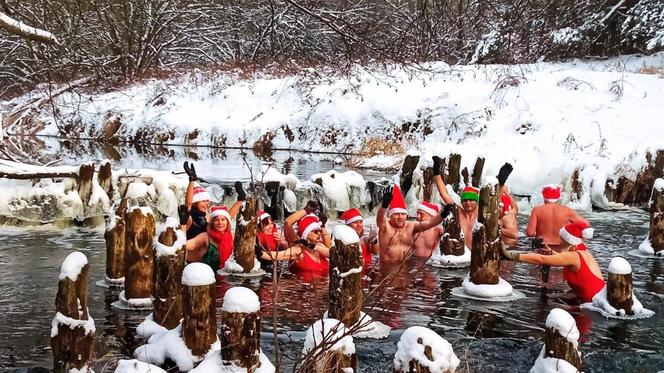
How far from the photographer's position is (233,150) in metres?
23.2

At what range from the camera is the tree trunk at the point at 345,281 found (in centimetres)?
527

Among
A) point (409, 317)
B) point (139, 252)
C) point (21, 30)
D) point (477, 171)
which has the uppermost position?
point (21, 30)

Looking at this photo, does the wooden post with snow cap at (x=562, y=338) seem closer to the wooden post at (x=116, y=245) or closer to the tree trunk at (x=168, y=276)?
the tree trunk at (x=168, y=276)

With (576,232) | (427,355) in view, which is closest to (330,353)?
(427,355)

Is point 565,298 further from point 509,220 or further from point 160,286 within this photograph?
point 160,286

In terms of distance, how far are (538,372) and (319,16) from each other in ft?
7.85

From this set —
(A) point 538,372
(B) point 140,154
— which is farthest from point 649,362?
(B) point 140,154

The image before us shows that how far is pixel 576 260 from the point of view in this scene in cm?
708

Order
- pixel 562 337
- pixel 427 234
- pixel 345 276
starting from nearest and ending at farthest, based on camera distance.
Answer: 1. pixel 562 337
2. pixel 345 276
3. pixel 427 234

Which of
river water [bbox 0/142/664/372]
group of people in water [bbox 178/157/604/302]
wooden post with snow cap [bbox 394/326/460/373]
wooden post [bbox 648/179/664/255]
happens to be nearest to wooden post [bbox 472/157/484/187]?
group of people in water [bbox 178/157/604/302]

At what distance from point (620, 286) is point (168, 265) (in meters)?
3.94

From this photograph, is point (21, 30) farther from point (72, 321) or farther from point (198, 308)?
point (198, 308)

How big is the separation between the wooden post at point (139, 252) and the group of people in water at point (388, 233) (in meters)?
1.19

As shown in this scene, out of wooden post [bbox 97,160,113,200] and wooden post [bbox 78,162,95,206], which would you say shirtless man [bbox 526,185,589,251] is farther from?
wooden post [bbox 78,162,95,206]
